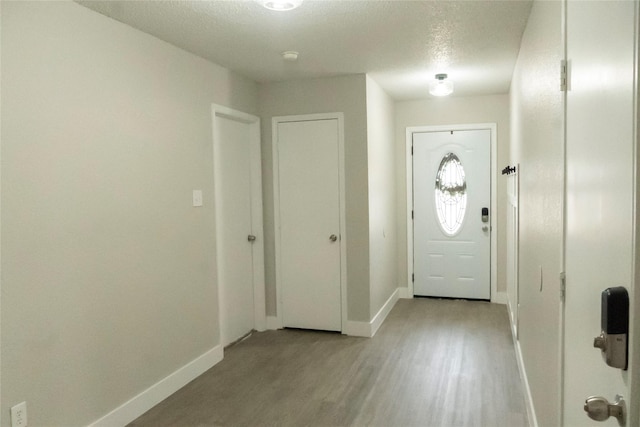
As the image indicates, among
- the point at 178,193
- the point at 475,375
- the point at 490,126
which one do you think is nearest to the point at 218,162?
the point at 178,193

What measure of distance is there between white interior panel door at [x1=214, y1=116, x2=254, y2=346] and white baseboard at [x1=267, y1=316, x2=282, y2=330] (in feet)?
0.56

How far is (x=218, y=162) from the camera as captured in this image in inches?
162

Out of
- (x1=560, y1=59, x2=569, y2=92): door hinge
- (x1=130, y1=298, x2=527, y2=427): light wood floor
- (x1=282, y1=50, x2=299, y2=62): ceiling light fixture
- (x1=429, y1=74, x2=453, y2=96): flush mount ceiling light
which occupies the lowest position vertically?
(x1=130, y1=298, x2=527, y2=427): light wood floor

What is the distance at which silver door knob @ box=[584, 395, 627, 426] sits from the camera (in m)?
0.90

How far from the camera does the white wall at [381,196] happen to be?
4.59 m

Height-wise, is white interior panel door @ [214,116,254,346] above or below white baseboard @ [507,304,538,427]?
above

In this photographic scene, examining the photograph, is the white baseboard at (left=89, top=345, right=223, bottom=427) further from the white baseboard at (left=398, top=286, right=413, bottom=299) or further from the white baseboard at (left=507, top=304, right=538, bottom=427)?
the white baseboard at (left=398, top=286, right=413, bottom=299)

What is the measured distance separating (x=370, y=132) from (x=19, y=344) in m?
3.25

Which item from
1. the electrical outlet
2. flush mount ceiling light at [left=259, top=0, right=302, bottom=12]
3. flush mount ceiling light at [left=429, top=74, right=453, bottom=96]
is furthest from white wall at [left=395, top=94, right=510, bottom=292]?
the electrical outlet

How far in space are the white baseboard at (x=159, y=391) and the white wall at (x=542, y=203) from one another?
229 centimetres

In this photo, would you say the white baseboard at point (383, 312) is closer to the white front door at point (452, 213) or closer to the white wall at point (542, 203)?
the white front door at point (452, 213)

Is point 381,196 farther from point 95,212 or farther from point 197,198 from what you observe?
point 95,212

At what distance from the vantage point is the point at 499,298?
221 inches

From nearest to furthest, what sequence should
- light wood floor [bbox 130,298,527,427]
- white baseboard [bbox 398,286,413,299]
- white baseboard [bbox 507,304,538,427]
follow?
white baseboard [bbox 507,304,538,427] < light wood floor [bbox 130,298,527,427] < white baseboard [bbox 398,286,413,299]
